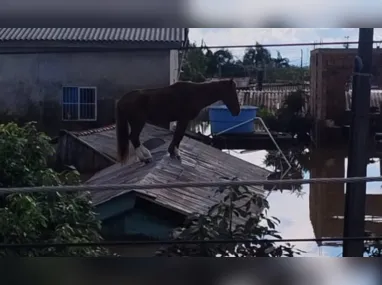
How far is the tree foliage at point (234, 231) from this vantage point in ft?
5.45

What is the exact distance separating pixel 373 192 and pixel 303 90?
0.57 m

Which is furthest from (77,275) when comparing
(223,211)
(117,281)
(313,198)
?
A: (313,198)

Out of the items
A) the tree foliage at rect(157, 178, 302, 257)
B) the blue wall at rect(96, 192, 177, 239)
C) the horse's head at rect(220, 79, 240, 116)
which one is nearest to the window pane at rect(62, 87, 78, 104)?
the blue wall at rect(96, 192, 177, 239)

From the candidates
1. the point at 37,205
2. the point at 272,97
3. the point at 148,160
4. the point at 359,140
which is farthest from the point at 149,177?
the point at 359,140

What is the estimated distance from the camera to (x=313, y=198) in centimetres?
247

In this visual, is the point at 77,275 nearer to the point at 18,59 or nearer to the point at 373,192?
the point at 18,59

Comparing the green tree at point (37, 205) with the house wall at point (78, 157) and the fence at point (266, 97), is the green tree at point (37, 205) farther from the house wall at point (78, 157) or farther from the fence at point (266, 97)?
the fence at point (266, 97)

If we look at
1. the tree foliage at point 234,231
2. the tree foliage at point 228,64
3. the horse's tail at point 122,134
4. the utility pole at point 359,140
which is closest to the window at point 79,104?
the horse's tail at point 122,134

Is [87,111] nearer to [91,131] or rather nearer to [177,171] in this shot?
[91,131]

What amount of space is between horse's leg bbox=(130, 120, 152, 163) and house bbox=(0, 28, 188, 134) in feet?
0.42

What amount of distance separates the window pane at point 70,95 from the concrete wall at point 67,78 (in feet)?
0.07

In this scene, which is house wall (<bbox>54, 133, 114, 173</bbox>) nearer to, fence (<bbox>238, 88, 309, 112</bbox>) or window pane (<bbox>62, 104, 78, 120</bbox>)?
window pane (<bbox>62, 104, 78, 120</bbox>)

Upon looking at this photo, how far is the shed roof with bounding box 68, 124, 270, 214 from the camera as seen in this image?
6.67 feet

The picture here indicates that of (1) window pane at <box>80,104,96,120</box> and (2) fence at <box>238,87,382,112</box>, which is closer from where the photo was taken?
(2) fence at <box>238,87,382,112</box>
